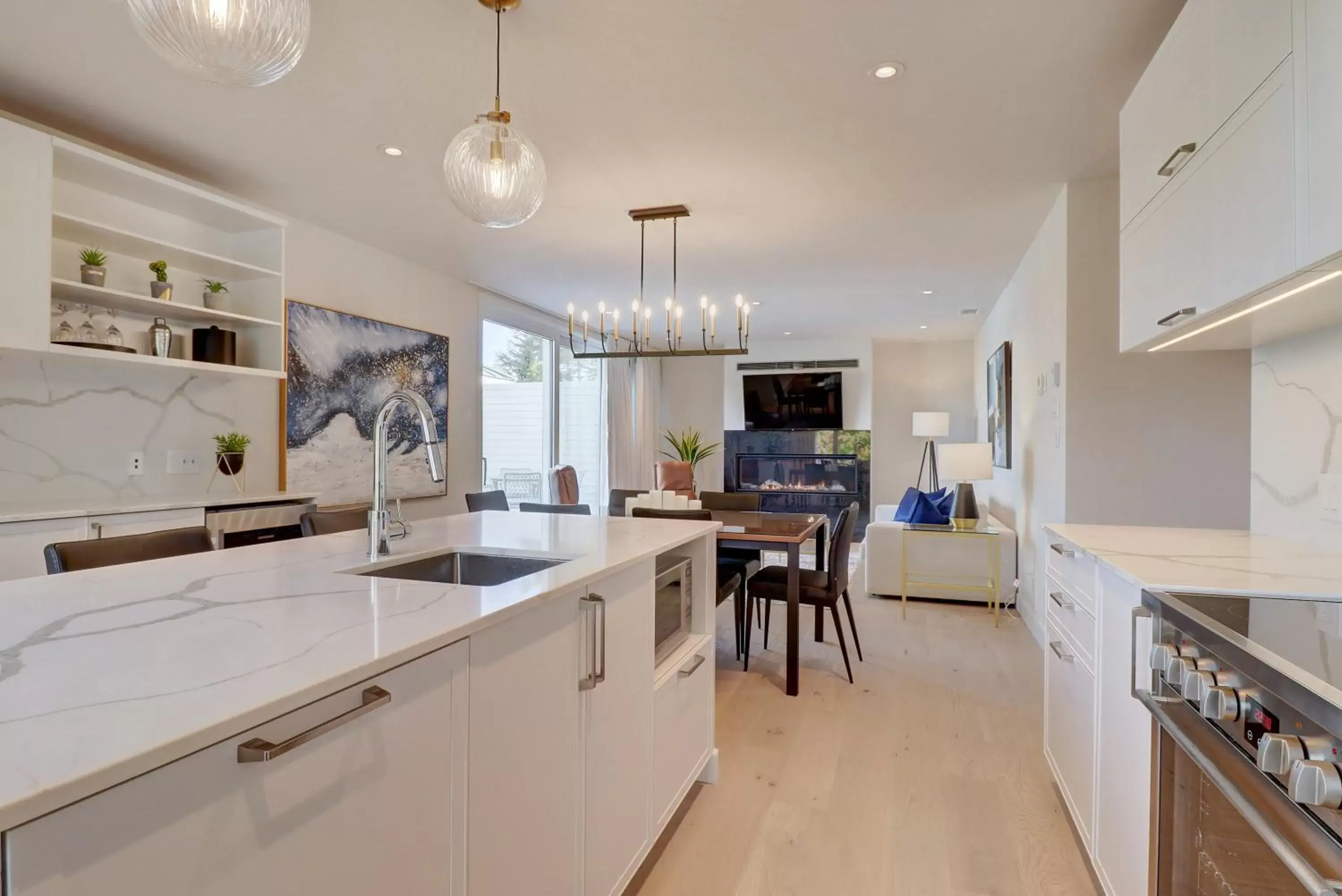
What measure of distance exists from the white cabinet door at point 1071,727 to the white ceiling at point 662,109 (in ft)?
6.02

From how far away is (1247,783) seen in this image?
0.92 m

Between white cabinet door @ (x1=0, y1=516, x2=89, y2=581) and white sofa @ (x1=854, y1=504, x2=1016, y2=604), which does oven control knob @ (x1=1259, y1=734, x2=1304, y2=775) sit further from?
white sofa @ (x1=854, y1=504, x2=1016, y2=604)

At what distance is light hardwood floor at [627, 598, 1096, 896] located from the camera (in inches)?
70.6

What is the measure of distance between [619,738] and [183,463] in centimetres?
287

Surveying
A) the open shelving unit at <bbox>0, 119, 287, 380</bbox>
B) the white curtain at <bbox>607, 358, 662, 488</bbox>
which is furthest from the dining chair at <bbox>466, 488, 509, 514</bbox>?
the white curtain at <bbox>607, 358, 662, 488</bbox>

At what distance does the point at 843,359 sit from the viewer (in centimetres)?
816

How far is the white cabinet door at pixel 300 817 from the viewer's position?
56 cm

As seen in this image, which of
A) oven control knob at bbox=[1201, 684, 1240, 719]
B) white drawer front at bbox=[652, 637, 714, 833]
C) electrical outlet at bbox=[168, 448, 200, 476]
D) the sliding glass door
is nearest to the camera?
oven control knob at bbox=[1201, 684, 1240, 719]

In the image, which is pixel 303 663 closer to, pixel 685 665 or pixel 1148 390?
pixel 685 665

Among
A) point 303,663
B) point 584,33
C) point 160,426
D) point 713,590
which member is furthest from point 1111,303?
point 160,426

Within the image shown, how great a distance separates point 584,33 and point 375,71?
0.77 metres

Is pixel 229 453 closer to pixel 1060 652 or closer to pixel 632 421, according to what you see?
pixel 1060 652

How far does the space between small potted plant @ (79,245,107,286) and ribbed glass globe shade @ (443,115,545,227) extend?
1.80m

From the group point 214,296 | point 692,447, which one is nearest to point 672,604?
point 214,296
